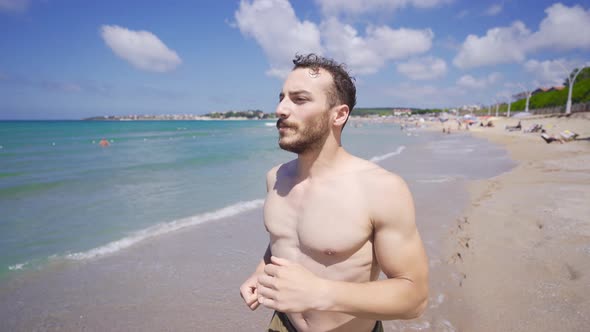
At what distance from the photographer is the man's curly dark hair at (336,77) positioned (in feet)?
5.73

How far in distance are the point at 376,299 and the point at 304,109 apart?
984 millimetres

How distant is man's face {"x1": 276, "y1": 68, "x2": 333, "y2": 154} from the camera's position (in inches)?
66.6

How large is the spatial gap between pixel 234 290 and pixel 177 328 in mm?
855

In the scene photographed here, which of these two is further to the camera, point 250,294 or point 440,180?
point 440,180

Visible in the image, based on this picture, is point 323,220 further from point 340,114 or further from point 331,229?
point 340,114

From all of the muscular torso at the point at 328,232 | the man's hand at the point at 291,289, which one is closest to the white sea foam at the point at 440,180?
the muscular torso at the point at 328,232

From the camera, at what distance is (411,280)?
1.42 meters

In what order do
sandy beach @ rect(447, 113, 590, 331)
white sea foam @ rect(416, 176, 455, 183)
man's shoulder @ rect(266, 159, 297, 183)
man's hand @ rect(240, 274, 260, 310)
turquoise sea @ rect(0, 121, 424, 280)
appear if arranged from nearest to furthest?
man's hand @ rect(240, 274, 260, 310) → man's shoulder @ rect(266, 159, 297, 183) → sandy beach @ rect(447, 113, 590, 331) → turquoise sea @ rect(0, 121, 424, 280) → white sea foam @ rect(416, 176, 455, 183)

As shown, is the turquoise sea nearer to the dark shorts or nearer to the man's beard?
the dark shorts

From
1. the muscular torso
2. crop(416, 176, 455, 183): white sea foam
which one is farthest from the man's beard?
crop(416, 176, 455, 183): white sea foam

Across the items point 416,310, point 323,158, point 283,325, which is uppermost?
point 323,158

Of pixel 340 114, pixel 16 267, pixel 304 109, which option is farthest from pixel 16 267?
pixel 340 114

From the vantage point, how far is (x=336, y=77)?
1.76m

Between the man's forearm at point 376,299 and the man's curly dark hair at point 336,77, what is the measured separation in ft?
3.11
